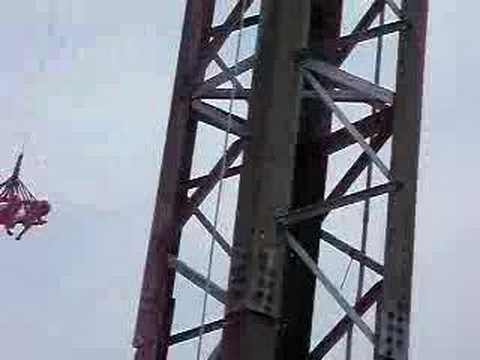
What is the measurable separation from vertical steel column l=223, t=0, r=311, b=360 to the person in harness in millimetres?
19028

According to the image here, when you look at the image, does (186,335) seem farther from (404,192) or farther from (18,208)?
(18,208)

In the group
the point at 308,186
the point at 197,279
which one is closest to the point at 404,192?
the point at 308,186

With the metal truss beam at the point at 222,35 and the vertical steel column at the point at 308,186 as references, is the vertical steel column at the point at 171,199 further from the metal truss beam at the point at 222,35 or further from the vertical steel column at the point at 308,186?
the vertical steel column at the point at 308,186

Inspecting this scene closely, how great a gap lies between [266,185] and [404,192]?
913 millimetres

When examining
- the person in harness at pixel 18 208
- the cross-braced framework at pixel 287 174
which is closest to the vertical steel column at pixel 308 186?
the cross-braced framework at pixel 287 174

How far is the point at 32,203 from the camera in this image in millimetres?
27734

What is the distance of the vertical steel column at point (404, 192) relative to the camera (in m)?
6.96

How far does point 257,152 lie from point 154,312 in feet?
6.01

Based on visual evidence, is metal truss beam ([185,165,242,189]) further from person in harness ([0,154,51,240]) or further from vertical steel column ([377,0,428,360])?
person in harness ([0,154,51,240])

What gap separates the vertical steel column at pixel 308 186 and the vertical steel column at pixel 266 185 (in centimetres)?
42

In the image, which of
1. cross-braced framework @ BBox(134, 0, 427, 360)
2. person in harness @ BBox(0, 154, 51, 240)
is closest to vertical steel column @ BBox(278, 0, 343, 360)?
cross-braced framework @ BBox(134, 0, 427, 360)

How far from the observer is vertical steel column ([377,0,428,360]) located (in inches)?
274

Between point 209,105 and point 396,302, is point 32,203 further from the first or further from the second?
point 396,302

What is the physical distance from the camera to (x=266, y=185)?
7.00 m
